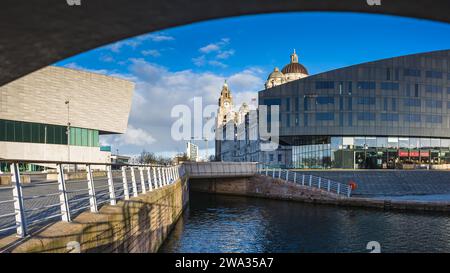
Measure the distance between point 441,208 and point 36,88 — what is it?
56259 mm

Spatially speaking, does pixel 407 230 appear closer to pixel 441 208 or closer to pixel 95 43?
pixel 441 208

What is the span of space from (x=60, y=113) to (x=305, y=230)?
54.2m

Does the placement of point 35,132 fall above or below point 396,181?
above

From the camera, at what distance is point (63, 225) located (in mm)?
7035

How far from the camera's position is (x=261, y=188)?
134 feet

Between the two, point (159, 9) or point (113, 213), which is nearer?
point (159, 9)

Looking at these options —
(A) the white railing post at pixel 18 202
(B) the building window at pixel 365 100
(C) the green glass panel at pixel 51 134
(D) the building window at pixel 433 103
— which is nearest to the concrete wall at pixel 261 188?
(B) the building window at pixel 365 100

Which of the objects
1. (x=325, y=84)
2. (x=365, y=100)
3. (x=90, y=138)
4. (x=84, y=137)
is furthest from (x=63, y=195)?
(x=90, y=138)

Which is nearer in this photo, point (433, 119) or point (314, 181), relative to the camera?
point (314, 181)

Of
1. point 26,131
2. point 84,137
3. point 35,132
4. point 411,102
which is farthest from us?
point 84,137

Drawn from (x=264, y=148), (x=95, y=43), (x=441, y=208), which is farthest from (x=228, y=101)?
(x=95, y=43)

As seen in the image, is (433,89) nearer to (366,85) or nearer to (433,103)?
(433,103)

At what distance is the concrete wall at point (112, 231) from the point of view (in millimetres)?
6008

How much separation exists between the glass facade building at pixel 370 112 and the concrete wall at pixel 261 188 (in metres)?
17.1
